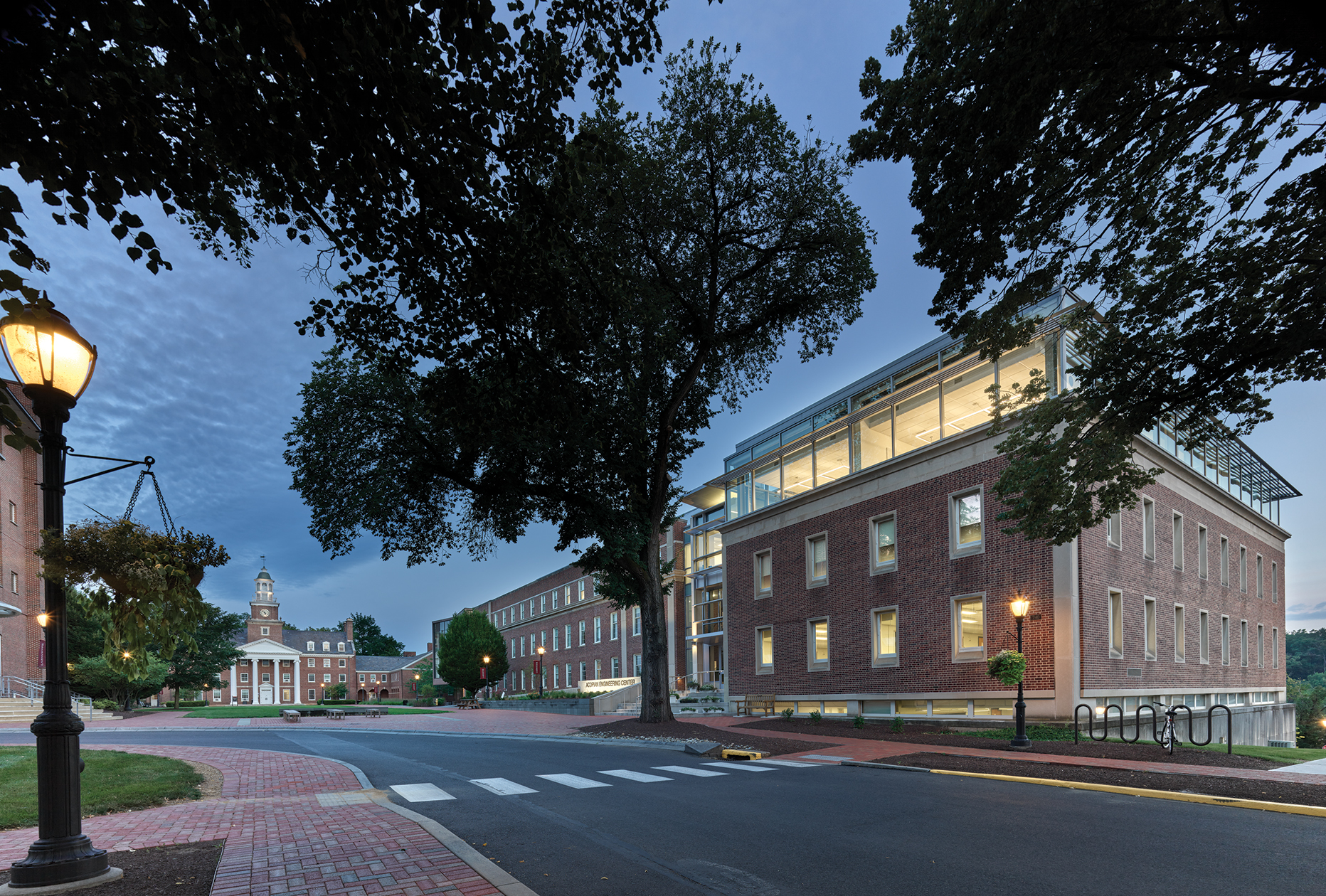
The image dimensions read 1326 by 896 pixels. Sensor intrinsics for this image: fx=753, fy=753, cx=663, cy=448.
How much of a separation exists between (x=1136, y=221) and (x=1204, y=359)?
2.12 meters

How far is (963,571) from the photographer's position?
71.1 feet

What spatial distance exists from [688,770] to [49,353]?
451 inches

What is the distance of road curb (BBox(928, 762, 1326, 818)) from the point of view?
8.95 metres

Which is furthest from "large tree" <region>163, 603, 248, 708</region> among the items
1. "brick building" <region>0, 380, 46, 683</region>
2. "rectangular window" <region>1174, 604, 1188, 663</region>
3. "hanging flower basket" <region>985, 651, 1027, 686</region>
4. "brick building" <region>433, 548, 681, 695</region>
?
"rectangular window" <region>1174, 604, 1188, 663</region>

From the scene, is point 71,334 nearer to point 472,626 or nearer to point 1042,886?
point 1042,886

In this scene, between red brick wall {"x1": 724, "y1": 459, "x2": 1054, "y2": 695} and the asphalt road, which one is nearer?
the asphalt road

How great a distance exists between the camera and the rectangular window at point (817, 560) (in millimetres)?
27594

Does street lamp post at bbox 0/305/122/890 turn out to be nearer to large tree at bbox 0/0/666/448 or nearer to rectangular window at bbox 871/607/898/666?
large tree at bbox 0/0/666/448

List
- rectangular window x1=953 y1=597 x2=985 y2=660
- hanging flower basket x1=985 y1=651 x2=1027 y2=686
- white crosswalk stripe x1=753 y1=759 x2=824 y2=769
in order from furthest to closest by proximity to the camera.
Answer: rectangular window x1=953 y1=597 x2=985 y2=660, hanging flower basket x1=985 y1=651 x2=1027 y2=686, white crosswalk stripe x1=753 y1=759 x2=824 y2=769

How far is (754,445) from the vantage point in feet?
107

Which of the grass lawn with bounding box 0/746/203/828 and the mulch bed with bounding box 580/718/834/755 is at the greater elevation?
the grass lawn with bounding box 0/746/203/828

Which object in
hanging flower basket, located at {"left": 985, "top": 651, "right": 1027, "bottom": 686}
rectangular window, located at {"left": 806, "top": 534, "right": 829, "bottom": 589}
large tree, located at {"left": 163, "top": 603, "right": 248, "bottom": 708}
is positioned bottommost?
large tree, located at {"left": 163, "top": 603, "right": 248, "bottom": 708}

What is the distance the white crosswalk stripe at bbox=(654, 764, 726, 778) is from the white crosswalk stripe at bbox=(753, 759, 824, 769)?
1808 mm

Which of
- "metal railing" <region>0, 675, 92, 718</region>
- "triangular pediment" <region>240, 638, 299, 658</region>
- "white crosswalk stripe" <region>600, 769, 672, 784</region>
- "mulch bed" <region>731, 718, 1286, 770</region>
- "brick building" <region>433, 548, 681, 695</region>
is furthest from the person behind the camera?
"triangular pediment" <region>240, 638, 299, 658</region>
